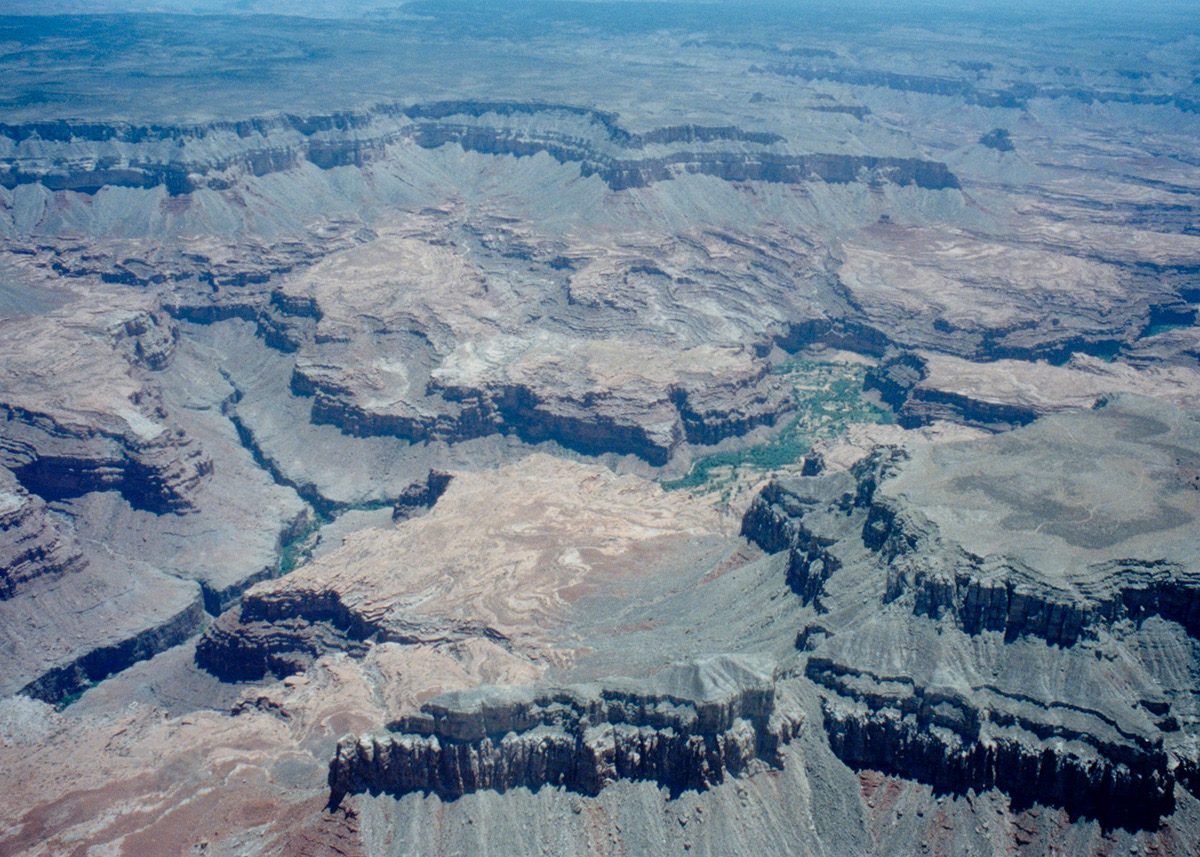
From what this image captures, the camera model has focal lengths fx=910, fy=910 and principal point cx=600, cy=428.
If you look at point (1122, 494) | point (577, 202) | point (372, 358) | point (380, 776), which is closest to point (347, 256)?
point (372, 358)

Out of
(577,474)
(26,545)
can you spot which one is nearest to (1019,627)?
(577,474)

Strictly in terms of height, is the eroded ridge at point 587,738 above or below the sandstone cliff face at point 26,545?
above

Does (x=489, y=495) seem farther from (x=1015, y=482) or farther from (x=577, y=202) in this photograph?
(x=577, y=202)

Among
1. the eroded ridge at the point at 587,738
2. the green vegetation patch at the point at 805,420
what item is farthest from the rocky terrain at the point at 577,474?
the green vegetation patch at the point at 805,420

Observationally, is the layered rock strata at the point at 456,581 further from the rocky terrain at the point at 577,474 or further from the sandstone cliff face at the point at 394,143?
the sandstone cliff face at the point at 394,143

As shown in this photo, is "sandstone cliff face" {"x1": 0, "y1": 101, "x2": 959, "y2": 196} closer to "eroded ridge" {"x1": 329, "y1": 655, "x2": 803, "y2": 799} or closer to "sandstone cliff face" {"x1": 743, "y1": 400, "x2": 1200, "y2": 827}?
"sandstone cliff face" {"x1": 743, "y1": 400, "x2": 1200, "y2": 827}

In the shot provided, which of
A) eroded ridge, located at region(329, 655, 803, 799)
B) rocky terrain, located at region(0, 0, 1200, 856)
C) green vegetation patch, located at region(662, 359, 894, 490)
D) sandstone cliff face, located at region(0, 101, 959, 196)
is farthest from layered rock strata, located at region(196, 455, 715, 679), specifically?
sandstone cliff face, located at region(0, 101, 959, 196)
